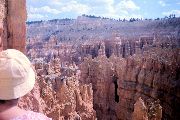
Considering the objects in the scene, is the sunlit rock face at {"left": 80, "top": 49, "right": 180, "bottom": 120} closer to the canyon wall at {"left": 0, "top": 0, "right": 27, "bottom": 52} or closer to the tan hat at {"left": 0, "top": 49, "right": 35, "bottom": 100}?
the canyon wall at {"left": 0, "top": 0, "right": 27, "bottom": 52}

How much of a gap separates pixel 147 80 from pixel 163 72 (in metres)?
1.39

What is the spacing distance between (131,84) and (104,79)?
106 inches

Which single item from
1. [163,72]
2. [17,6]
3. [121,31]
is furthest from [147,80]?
[121,31]

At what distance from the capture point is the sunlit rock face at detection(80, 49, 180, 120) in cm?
2516

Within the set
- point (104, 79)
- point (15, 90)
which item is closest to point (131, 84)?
point (104, 79)

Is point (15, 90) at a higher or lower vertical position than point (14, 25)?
lower

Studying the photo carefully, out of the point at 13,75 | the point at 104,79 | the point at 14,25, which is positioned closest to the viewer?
the point at 13,75

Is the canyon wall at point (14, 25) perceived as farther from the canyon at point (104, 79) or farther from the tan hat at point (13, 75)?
the tan hat at point (13, 75)

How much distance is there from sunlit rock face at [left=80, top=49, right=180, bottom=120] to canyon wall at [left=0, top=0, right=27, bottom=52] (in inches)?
646

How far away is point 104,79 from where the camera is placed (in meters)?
30.0

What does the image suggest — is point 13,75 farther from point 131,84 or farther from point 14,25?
point 131,84

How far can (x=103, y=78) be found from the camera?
3000cm

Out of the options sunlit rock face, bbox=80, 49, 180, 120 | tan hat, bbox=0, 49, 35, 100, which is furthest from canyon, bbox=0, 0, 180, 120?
tan hat, bbox=0, 49, 35, 100

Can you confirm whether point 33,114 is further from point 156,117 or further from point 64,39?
Answer: point 64,39
